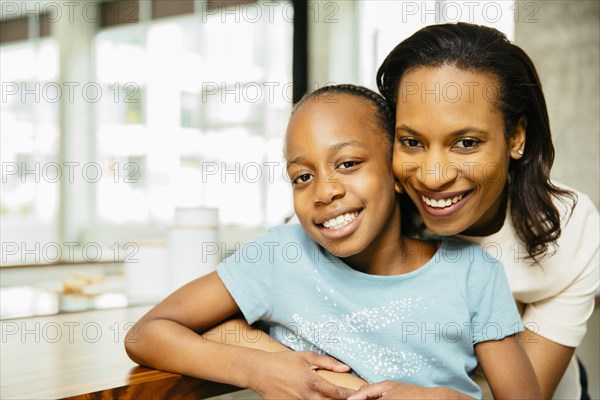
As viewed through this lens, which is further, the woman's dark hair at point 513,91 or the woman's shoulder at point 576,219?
the woman's shoulder at point 576,219

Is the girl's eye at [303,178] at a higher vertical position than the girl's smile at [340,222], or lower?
higher

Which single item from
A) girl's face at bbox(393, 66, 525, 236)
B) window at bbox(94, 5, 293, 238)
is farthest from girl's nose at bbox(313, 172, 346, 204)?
window at bbox(94, 5, 293, 238)

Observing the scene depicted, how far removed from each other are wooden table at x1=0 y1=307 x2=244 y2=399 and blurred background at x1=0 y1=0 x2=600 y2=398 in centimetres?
216

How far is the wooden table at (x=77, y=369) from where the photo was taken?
0.72m

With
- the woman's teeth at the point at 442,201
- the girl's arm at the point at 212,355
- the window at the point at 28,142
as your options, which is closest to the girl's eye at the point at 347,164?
the woman's teeth at the point at 442,201

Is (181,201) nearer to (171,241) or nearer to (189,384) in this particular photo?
(171,241)

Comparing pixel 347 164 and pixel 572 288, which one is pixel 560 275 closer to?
pixel 572 288

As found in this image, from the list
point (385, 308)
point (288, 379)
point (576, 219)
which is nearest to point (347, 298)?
point (385, 308)

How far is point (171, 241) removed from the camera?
1.32m

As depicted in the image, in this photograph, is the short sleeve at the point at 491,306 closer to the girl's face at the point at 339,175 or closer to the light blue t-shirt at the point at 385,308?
the light blue t-shirt at the point at 385,308

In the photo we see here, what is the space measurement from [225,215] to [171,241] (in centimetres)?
304

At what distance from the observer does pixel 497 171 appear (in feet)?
2.90

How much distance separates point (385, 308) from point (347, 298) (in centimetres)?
5

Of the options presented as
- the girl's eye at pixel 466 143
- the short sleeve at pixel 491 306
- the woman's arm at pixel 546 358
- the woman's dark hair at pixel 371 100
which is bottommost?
the woman's arm at pixel 546 358
